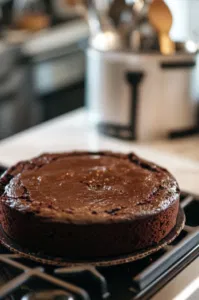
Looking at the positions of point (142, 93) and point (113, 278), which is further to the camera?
point (142, 93)

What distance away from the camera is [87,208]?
92 centimetres

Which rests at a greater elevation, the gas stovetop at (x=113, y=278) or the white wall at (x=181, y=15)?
the white wall at (x=181, y=15)

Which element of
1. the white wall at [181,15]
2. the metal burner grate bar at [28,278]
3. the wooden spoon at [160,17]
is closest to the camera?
the metal burner grate bar at [28,278]

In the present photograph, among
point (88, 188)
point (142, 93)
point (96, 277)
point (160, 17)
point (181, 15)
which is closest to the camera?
point (96, 277)

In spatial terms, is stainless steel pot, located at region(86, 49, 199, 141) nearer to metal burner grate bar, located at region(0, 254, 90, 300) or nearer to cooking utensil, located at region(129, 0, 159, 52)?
cooking utensil, located at region(129, 0, 159, 52)

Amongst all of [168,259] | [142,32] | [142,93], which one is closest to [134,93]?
[142,93]

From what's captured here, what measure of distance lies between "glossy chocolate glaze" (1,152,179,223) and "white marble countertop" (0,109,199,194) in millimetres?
266

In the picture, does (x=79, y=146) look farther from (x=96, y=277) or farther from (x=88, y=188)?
(x=96, y=277)

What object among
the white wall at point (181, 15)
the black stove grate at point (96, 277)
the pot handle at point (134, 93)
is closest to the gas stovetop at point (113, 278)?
the black stove grate at point (96, 277)

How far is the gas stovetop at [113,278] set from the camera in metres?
0.83

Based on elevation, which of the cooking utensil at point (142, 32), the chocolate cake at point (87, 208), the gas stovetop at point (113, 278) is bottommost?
the gas stovetop at point (113, 278)

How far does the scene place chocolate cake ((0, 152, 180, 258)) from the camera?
89 cm

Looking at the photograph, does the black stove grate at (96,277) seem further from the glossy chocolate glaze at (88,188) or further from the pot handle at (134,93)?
the pot handle at (134,93)

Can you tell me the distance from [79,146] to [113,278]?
690mm
